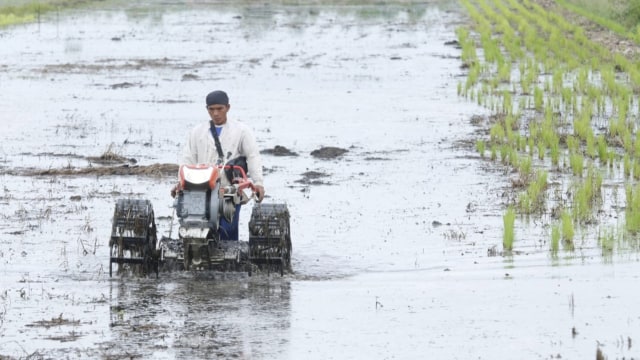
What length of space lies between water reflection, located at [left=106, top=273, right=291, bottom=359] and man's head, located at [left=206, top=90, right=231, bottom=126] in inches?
43.8

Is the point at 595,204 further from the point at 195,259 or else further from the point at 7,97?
the point at 7,97

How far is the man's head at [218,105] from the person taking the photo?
981 centimetres

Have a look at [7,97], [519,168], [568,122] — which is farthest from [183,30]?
[519,168]

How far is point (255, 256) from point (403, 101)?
1218 cm

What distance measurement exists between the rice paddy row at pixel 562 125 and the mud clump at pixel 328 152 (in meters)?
1.63

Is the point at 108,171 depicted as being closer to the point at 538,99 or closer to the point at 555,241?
the point at 555,241

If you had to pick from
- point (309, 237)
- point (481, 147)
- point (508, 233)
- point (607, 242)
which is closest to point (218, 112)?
point (309, 237)

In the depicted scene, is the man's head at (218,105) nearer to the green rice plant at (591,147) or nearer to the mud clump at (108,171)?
the mud clump at (108,171)

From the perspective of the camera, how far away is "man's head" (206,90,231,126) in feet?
32.2

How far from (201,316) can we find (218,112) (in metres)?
1.78

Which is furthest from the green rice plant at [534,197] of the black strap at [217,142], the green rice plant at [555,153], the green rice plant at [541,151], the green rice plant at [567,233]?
the black strap at [217,142]

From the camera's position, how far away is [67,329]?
835 centimetres

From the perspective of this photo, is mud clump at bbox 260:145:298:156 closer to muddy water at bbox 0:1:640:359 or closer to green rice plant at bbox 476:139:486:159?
muddy water at bbox 0:1:640:359

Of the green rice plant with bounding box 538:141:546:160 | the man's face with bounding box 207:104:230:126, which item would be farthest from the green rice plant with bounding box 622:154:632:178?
the man's face with bounding box 207:104:230:126
